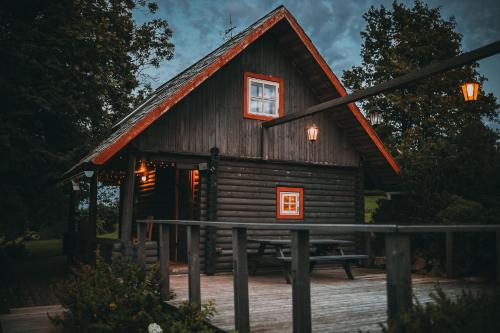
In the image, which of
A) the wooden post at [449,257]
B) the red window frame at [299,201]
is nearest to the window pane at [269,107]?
the red window frame at [299,201]

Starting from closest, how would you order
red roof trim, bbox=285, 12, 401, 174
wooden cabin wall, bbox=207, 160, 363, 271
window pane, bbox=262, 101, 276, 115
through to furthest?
wooden cabin wall, bbox=207, 160, 363, 271, red roof trim, bbox=285, 12, 401, 174, window pane, bbox=262, 101, 276, 115

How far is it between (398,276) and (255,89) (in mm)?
9780

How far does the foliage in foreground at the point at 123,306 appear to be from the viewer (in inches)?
230

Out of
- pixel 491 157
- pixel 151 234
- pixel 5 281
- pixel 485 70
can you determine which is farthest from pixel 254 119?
pixel 485 70

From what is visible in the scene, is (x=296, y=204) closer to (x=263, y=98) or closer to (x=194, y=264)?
(x=263, y=98)

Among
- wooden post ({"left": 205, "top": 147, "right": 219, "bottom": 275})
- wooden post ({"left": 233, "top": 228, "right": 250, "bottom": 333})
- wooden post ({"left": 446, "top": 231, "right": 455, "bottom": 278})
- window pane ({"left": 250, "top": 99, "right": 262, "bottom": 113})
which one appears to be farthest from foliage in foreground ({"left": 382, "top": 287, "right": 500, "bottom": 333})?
window pane ({"left": 250, "top": 99, "right": 262, "bottom": 113})

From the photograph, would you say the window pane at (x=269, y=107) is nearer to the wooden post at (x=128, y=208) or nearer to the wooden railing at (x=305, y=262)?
the wooden post at (x=128, y=208)

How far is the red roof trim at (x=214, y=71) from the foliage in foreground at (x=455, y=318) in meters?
7.28

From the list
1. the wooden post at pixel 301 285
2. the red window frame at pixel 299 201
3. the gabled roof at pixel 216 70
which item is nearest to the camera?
the wooden post at pixel 301 285

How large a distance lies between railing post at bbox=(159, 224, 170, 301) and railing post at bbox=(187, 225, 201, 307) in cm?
93

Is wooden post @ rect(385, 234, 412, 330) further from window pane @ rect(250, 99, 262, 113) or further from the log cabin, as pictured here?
window pane @ rect(250, 99, 262, 113)

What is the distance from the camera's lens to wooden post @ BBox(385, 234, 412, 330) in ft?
10.3

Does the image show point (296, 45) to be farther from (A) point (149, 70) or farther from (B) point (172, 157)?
(A) point (149, 70)

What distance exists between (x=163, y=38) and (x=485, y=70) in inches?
707
